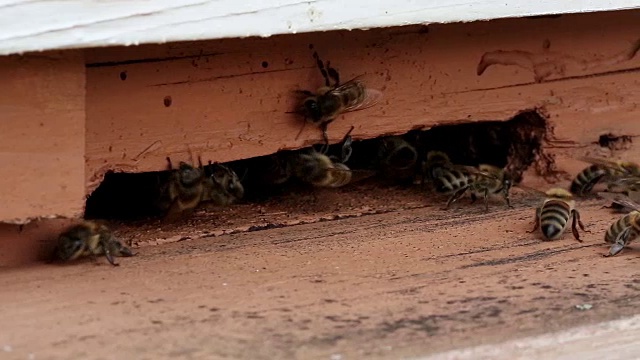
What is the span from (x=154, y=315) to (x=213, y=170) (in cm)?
103

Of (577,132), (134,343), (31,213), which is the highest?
(577,132)

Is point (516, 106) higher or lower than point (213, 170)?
higher

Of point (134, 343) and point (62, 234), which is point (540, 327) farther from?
point (62, 234)

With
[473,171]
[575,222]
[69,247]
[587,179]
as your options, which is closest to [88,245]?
[69,247]

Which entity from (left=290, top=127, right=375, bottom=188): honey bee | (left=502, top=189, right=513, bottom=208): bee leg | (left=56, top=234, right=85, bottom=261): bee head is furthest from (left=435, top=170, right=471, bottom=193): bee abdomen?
(left=56, top=234, right=85, bottom=261): bee head

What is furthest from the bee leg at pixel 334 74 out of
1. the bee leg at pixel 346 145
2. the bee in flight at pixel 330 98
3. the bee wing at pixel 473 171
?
the bee wing at pixel 473 171

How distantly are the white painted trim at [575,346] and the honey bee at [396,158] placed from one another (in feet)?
4.57

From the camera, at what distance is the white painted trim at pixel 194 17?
181 centimetres

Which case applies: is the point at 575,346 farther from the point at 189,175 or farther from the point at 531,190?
the point at 531,190

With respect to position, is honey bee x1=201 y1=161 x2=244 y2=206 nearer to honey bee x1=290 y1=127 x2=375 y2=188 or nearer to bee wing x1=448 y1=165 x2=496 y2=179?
honey bee x1=290 y1=127 x2=375 y2=188

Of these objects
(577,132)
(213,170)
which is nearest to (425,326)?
(213,170)

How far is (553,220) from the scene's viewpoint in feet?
7.89

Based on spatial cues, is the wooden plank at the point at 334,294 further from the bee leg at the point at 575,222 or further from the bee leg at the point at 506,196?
the bee leg at the point at 506,196

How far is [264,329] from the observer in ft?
5.69
